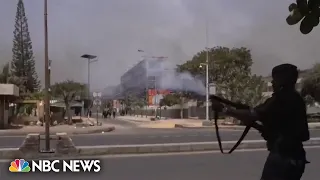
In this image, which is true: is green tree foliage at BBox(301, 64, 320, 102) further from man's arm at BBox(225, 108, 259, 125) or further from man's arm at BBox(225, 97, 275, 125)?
man's arm at BBox(225, 108, 259, 125)

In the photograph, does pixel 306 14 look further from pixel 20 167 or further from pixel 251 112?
pixel 20 167

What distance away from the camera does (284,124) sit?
3.55 meters

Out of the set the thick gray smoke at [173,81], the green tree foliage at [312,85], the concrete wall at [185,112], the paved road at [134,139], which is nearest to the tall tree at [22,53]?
the concrete wall at [185,112]

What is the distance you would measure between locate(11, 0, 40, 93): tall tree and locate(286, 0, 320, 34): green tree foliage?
57.0 meters

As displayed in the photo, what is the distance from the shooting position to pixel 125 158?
12.8 metres

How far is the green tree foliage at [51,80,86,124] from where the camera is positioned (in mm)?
39781

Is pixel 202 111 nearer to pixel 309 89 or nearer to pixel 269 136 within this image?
pixel 309 89

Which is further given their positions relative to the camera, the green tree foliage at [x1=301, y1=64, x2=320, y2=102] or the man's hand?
the green tree foliage at [x1=301, y1=64, x2=320, y2=102]

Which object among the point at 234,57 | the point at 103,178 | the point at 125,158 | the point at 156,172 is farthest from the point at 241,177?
the point at 234,57

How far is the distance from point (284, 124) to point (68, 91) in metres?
40.2

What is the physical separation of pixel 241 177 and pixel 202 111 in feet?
155

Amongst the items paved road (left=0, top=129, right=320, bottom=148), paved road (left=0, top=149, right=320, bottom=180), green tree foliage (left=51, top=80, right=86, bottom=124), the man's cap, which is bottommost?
paved road (left=0, top=149, right=320, bottom=180)

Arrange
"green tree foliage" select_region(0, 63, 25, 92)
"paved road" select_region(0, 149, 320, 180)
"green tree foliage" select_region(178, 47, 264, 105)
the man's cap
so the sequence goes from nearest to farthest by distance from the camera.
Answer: the man's cap → "paved road" select_region(0, 149, 320, 180) → "green tree foliage" select_region(178, 47, 264, 105) → "green tree foliage" select_region(0, 63, 25, 92)

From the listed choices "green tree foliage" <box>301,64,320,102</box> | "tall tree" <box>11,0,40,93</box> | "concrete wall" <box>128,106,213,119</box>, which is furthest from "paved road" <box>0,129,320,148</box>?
"tall tree" <box>11,0,40,93</box>
